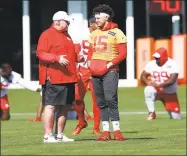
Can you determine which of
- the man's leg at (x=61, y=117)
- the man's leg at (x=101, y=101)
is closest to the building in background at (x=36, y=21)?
the man's leg at (x=101, y=101)

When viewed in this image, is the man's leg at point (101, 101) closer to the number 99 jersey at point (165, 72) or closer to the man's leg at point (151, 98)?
the man's leg at point (151, 98)

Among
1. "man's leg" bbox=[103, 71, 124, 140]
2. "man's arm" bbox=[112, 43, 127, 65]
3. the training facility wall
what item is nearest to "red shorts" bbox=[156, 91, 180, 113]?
"man's leg" bbox=[103, 71, 124, 140]

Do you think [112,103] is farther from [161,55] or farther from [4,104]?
[4,104]

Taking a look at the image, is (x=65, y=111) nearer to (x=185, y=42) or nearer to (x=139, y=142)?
(x=139, y=142)

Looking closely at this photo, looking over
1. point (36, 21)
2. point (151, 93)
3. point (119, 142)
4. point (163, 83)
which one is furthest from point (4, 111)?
point (36, 21)

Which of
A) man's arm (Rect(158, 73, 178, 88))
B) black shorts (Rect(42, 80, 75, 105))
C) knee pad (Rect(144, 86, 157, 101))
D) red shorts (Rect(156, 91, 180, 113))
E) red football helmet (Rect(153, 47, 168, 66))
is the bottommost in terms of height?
red shorts (Rect(156, 91, 180, 113))

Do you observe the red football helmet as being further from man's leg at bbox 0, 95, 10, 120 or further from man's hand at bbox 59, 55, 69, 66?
man's hand at bbox 59, 55, 69, 66

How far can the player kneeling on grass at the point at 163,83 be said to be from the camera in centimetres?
2048

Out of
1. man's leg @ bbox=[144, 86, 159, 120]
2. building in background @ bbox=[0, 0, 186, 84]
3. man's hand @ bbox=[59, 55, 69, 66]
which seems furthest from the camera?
building in background @ bbox=[0, 0, 186, 84]

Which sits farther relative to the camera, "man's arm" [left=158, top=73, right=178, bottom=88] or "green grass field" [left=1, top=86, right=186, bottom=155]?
"man's arm" [left=158, top=73, right=178, bottom=88]

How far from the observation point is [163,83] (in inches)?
808

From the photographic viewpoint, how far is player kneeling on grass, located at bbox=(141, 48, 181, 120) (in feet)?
67.2

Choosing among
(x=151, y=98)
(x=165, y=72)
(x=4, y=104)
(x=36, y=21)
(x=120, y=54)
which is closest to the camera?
(x=120, y=54)

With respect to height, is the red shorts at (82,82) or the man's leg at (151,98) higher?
the red shorts at (82,82)
